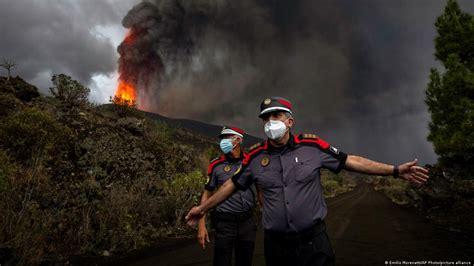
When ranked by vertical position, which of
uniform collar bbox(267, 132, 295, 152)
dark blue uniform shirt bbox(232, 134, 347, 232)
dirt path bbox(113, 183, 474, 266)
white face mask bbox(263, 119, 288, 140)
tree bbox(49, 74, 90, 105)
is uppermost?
tree bbox(49, 74, 90, 105)

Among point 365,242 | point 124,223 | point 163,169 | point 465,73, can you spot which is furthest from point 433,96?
point 124,223

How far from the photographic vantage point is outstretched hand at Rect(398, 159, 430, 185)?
7.96 feet

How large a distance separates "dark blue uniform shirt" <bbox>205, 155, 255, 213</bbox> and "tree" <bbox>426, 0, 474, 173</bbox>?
16890mm

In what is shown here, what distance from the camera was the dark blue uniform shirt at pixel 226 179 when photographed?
4395 mm

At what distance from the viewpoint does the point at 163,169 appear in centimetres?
1552

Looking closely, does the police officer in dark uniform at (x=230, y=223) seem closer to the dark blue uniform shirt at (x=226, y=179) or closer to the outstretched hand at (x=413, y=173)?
the dark blue uniform shirt at (x=226, y=179)

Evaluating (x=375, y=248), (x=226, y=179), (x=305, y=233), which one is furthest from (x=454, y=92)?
(x=305, y=233)

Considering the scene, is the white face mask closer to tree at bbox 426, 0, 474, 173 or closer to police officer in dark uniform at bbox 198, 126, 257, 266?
police officer in dark uniform at bbox 198, 126, 257, 266

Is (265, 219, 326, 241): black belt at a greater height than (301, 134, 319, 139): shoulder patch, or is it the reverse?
(301, 134, 319, 139): shoulder patch

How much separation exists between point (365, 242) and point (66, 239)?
7550 mm

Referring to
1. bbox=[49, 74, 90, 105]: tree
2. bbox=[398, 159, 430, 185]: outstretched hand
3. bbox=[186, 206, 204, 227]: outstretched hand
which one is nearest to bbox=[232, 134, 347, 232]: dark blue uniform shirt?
bbox=[398, 159, 430, 185]: outstretched hand

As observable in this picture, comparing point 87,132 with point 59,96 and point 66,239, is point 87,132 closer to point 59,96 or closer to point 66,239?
point 59,96

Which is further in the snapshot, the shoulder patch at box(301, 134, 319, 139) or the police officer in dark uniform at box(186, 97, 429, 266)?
the shoulder patch at box(301, 134, 319, 139)

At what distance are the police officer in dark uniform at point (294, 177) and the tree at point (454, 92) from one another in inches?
704
